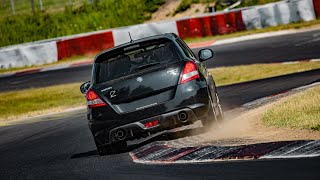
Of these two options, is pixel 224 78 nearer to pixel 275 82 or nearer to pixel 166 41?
pixel 275 82

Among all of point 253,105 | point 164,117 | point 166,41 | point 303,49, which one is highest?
point 166,41

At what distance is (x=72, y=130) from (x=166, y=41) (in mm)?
4474

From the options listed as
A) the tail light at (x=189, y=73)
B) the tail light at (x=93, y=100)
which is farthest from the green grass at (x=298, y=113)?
the tail light at (x=93, y=100)

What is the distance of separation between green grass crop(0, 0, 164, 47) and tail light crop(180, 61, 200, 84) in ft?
113

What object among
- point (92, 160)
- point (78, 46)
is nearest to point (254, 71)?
point (92, 160)

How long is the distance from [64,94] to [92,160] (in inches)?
595

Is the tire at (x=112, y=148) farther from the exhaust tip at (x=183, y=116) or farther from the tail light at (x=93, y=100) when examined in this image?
the exhaust tip at (x=183, y=116)

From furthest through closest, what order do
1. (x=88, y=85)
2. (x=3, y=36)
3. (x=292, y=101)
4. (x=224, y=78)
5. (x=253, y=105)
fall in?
(x=3, y=36) → (x=224, y=78) → (x=253, y=105) → (x=292, y=101) → (x=88, y=85)

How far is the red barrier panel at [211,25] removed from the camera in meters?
35.3

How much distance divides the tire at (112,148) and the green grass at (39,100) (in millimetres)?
10922

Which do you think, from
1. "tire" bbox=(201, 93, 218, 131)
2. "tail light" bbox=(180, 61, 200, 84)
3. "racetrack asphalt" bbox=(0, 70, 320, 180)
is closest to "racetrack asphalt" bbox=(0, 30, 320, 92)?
"racetrack asphalt" bbox=(0, 70, 320, 180)

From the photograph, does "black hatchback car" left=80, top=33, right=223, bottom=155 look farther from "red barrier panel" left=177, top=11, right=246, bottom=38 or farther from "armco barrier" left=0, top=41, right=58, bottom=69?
"armco barrier" left=0, top=41, right=58, bottom=69

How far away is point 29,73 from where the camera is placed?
115 ft

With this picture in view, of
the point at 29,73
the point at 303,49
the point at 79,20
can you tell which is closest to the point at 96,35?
the point at 29,73
